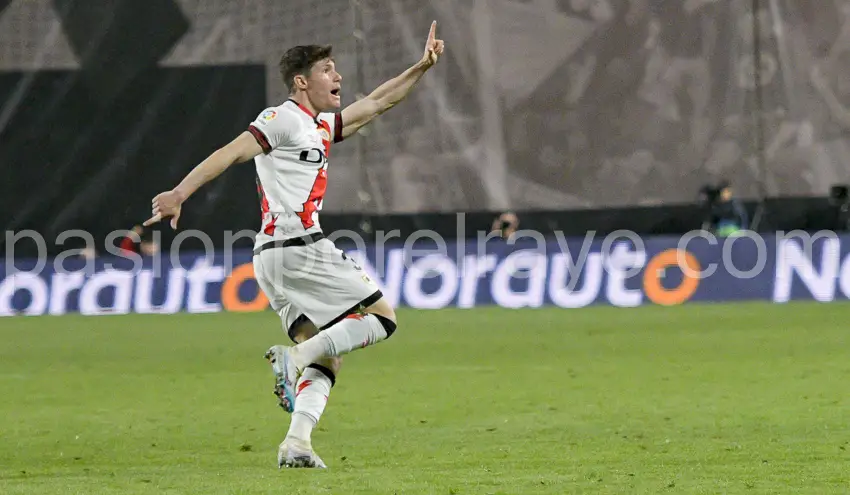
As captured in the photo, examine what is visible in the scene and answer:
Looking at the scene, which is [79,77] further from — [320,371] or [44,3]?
[320,371]

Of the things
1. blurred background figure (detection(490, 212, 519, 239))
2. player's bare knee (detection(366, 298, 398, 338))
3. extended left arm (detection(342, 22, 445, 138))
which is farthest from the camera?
blurred background figure (detection(490, 212, 519, 239))

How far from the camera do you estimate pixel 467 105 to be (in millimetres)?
22125

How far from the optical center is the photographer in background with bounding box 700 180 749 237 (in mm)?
21344

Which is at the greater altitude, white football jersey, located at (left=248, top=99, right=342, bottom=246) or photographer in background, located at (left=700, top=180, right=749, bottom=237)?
photographer in background, located at (left=700, top=180, right=749, bottom=237)

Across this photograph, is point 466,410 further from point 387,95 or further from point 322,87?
point 322,87

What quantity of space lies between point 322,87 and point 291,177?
Answer: 49cm

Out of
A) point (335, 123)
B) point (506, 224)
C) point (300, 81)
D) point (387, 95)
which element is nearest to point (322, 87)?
point (300, 81)

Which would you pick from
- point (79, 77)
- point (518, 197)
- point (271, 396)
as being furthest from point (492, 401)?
point (79, 77)

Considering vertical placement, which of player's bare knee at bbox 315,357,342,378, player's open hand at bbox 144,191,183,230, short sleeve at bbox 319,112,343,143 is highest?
short sleeve at bbox 319,112,343,143

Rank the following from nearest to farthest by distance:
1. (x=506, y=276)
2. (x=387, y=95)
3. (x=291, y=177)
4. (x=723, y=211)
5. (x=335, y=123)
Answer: (x=291, y=177) < (x=335, y=123) < (x=387, y=95) < (x=506, y=276) < (x=723, y=211)

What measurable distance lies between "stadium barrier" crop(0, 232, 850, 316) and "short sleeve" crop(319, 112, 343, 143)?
491 inches

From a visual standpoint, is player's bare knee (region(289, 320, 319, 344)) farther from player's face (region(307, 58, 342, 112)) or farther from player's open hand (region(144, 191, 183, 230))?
player's open hand (region(144, 191, 183, 230))

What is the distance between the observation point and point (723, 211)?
21422 mm

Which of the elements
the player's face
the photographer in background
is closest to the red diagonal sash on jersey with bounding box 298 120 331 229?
the player's face
